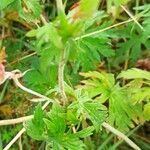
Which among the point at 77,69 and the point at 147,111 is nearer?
the point at 147,111

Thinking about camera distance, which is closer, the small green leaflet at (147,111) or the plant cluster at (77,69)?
the plant cluster at (77,69)

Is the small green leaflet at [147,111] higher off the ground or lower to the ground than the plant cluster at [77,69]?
lower

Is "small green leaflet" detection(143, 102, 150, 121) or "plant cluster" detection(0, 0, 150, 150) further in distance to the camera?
"small green leaflet" detection(143, 102, 150, 121)

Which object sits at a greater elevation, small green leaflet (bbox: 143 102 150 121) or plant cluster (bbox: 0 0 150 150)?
plant cluster (bbox: 0 0 150 150)

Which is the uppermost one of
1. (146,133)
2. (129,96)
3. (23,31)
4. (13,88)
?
(23,31)

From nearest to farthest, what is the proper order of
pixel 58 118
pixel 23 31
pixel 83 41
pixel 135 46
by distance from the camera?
pixel 58 118
pixel 83 41
pixel 135 46
pixel 23 31

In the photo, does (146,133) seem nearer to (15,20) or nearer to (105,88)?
(105,88)

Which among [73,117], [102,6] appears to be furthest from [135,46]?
[73,117]

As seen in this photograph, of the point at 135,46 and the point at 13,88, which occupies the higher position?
the point at 13,88

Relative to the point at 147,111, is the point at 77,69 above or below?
above

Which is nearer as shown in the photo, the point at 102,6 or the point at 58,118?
the point at 58,118

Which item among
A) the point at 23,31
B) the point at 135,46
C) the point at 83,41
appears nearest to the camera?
the point at 83,41
